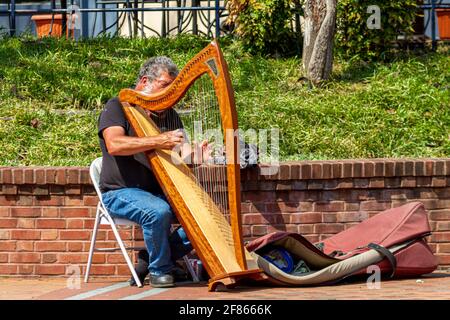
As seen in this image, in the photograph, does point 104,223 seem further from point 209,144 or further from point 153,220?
point 209,144

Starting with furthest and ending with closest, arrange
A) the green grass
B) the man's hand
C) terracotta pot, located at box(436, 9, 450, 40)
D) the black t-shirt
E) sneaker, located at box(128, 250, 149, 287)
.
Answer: terracotta pot, located at box(436, 9, 450, 40) < the green grass < sneaker, located at box(128, 250, 149, 287) < the black t-shirt < the man's hand

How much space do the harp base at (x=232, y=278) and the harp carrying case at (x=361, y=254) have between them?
13cm

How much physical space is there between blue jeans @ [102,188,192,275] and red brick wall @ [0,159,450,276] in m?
0.76

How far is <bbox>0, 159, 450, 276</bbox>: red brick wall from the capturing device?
8.19 metres

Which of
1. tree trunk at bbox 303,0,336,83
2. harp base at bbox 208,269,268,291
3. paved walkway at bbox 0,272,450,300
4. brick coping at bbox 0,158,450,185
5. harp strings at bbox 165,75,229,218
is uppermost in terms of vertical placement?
tree trunk at bbox 303,0,336,83

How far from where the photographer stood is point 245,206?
8.20 meters

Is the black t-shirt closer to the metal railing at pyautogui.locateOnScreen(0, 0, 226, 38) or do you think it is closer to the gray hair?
the gray hair

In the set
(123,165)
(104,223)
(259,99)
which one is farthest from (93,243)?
(259,99)

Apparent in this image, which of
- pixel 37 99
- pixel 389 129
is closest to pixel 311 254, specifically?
pixel 389 129

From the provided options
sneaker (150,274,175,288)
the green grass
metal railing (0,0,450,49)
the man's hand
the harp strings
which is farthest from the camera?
metal railing (0,0,450,49)

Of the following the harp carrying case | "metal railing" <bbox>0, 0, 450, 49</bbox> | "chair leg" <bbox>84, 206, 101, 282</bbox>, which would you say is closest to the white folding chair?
"chair leg" <bbox>84, 206, 101, 282</bbox>

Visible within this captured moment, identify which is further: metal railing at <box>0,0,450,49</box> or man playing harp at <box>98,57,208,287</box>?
metal railing at <box>0,0,450,49</box>

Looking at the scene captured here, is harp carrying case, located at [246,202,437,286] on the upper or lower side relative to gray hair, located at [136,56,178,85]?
lower

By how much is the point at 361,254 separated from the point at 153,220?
4.70 feet
